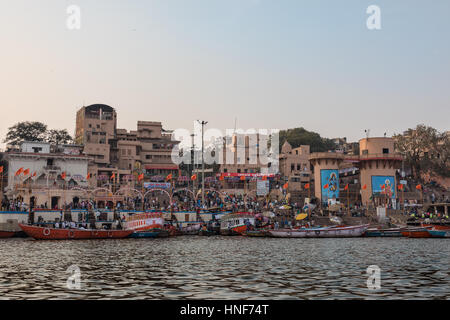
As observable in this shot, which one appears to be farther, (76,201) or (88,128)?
(88,128)

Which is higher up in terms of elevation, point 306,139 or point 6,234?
point 306,139

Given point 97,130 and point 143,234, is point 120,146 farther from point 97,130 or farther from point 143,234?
point 143,234

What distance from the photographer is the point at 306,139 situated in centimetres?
10325

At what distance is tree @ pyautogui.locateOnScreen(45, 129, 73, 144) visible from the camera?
9101 cm

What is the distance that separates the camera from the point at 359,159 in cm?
7331

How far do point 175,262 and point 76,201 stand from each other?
43.4 metres

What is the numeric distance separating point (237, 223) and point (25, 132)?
55.0m

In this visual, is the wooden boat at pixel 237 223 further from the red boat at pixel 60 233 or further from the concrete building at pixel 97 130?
the concrete building at pixel 97 130

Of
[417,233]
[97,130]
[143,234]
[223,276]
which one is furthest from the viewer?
[97,130]

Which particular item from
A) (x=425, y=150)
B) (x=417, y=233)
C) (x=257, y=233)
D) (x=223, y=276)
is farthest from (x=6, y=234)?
(x=425, y=150)

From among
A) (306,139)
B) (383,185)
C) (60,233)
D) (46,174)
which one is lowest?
(60,233)

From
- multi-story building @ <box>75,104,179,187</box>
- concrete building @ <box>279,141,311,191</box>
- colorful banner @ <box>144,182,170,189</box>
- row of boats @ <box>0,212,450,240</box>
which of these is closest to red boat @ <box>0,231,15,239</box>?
row of boats @ <box>0,212,450,240</box>

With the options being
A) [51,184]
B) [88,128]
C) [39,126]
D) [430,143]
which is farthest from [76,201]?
[430,143]
